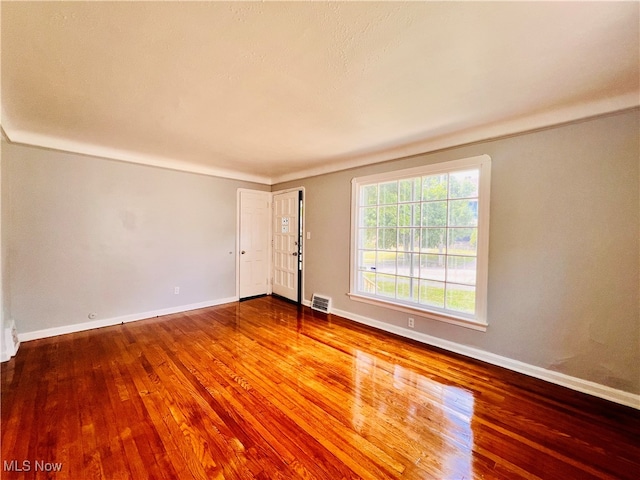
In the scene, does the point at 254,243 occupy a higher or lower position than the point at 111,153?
lower

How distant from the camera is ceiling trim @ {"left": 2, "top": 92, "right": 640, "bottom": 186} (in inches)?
82.4

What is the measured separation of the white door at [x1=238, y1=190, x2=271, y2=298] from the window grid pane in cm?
219

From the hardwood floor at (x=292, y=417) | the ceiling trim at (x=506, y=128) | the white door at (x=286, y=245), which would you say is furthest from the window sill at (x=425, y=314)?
the ceiling trim at (x=506, y=128)

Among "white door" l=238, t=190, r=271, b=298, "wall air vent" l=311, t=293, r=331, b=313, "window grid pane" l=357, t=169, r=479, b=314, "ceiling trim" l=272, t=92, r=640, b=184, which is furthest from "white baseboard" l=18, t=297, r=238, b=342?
"ceiling trim" l=272, t=92, r=640, b=184

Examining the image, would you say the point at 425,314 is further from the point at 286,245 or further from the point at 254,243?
the point at 254,243

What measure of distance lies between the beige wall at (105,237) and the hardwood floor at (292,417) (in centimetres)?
66

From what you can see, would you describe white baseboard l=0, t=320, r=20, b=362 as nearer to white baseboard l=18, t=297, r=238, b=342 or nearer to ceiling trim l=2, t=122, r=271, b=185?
white baseboard l=18, t=297, r=238, b=342

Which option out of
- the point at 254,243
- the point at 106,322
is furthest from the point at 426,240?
the point at 106,322

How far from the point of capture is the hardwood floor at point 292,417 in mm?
1449

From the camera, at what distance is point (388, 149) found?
3.35m

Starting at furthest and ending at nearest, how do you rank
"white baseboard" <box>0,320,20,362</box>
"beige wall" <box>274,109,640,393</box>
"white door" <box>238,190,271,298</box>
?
"white door" <box>238,190,271,298</box>, "white baseboard" <box>0,320,20,362</box>, "beige wall" <box>274,109,640,393</box>

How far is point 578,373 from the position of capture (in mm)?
2182

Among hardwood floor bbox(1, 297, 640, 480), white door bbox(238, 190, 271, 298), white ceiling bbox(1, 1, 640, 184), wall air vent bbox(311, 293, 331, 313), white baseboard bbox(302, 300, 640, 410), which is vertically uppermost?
white ceiling bbox(1, 1, 640, 184)

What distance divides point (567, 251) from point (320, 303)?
3128 mm
